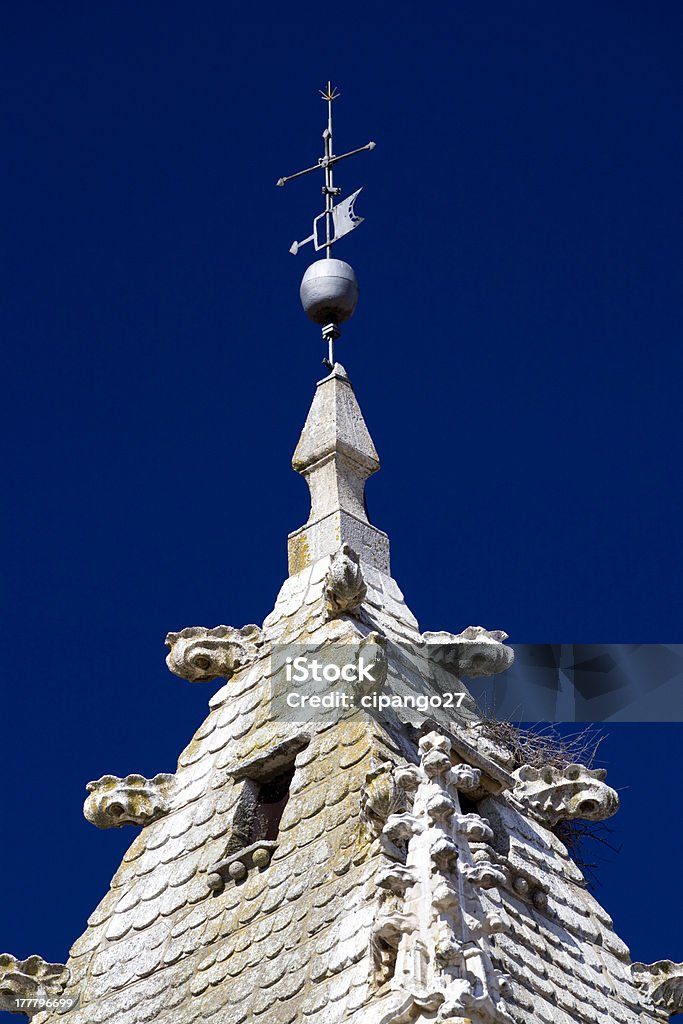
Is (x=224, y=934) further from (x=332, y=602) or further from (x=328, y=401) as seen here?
(x=328, y=401)

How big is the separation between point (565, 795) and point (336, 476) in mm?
2525

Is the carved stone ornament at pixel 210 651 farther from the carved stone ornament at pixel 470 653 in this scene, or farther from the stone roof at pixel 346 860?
the carved stone ornament at pixel 470 653

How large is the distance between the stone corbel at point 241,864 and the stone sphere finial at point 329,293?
4.82 metres

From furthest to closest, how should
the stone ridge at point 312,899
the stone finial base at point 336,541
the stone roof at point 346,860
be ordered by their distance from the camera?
the stone finial base at point 336,541 → the stone ridge at point 312,899 → the stone roof at point 346,860

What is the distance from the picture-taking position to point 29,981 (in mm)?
12148

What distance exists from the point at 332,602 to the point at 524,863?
5.87 feet

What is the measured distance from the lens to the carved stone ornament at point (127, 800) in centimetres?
1309

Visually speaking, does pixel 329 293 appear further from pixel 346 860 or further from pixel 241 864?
pixel 346 860

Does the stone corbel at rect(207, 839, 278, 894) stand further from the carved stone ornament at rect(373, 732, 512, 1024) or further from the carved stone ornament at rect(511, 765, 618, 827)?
the carved stone ornament at rect(511, 765, 618, 827)

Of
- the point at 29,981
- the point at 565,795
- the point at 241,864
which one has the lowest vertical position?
the point at 29,981

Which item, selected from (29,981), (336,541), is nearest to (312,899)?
(29,981)

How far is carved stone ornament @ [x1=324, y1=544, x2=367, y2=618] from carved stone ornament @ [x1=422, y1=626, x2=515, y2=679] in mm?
974

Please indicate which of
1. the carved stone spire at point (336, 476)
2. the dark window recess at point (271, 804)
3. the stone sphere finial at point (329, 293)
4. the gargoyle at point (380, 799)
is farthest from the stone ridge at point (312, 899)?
the stone sphere finial at point (329, 293)
